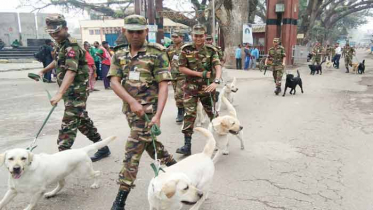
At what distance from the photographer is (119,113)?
24.4 ft

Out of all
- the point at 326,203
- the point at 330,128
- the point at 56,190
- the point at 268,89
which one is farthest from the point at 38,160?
the point at 268,89

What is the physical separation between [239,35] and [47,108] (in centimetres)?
1320

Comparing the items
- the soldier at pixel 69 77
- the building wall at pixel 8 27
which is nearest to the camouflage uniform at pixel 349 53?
the soldier at pixel 69 77

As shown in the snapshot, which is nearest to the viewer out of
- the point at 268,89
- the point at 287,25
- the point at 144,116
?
the point at 144,116

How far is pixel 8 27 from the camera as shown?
98.2ft

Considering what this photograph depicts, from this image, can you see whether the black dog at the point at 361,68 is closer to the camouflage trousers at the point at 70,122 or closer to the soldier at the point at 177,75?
the soldier at the point at 177,75

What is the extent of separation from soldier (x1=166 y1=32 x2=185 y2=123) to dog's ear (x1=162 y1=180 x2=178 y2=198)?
361 cm

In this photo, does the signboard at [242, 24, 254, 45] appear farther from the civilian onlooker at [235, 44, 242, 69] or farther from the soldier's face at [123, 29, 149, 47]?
the soldier's face at [123, 29, 149, 47]

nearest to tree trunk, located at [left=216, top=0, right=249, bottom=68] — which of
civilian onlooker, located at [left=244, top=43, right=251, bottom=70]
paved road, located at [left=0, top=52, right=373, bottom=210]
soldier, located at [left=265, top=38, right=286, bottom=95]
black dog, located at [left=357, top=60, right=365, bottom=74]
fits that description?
civilian onlooker, located at [left=244, top=43, right=251, bottom=70]

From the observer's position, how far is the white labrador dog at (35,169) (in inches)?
105

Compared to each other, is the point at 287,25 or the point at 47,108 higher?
the point at 287,25

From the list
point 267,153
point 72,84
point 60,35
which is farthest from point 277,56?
point 60,35

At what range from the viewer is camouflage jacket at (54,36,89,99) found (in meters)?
3.45

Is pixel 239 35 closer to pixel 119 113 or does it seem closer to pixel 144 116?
pixel 119 113
